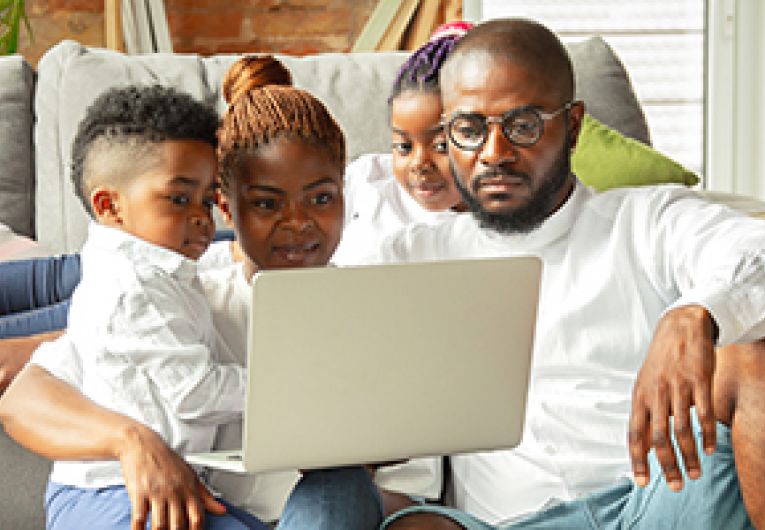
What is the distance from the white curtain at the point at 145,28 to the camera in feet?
11.6

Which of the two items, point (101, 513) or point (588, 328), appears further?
point (588, 328)

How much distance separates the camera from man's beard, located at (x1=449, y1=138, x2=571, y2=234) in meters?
1.46

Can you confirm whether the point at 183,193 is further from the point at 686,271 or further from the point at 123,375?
the point at 686,271

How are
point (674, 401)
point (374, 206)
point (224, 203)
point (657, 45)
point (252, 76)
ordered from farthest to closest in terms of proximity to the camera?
point (657, 45)
point (374, 206)
point (252, 76)
point (224, 203)
point (674, 401)

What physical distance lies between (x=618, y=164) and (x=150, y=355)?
1052 mm

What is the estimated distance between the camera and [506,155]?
1.44 m

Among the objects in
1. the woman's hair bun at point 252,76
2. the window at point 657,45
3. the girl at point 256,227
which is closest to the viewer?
the girl at point 256,227

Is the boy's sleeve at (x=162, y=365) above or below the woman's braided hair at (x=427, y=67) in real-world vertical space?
below

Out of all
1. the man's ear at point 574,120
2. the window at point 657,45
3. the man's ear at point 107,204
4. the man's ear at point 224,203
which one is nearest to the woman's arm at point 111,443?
the man's ear at point 107,204

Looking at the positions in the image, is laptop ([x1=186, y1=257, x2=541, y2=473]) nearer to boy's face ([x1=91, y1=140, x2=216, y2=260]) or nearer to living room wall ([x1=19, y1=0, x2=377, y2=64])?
boy's face ([x1=91, y1=140, x2=216, y2=260])

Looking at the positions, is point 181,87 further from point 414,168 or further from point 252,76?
point 414,168

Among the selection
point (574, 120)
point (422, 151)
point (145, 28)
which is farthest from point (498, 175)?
point (145, 28)

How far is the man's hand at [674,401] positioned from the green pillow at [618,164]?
35.5 inches

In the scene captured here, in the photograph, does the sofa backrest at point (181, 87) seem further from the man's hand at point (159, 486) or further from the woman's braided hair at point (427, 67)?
the man's hand at point (159, 486)
